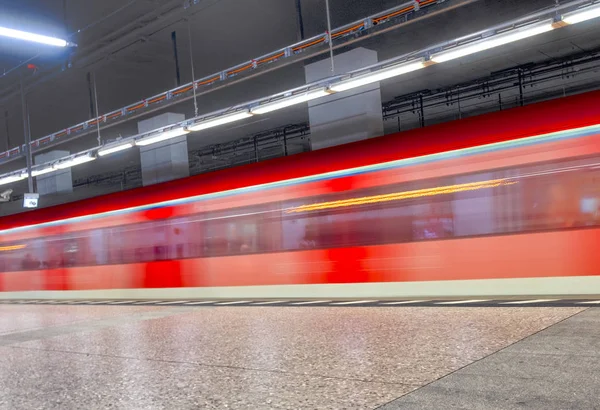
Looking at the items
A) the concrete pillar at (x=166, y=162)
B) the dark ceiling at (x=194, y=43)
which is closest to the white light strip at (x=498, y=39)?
the dark ceiling at (x=194, y=43)

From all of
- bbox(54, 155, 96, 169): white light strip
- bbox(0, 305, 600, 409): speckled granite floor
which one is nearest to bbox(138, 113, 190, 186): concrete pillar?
bbox(54, 155, 96, 169): white light strip

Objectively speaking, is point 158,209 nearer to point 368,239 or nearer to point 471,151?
point 368,239

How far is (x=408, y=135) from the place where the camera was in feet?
26.9

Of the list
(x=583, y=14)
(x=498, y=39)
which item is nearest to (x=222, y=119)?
(x=498, y=39)

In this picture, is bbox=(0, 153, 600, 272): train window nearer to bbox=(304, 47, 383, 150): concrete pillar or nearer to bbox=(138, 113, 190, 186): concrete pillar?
bbox=(304, 47, 383, 150): concrete pillar

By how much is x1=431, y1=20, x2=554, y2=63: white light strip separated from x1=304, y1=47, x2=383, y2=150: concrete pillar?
14.4 ft

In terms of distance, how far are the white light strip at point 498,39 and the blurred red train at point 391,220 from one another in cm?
94

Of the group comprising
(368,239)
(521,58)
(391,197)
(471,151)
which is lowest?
(368,239)

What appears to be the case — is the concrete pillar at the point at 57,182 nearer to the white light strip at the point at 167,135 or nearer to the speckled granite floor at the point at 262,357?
the white light strip at the point at 167,135

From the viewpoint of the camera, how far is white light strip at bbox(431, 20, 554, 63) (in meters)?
7.00

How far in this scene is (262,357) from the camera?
4145 millimetres

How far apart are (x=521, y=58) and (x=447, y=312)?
1016 centimetres

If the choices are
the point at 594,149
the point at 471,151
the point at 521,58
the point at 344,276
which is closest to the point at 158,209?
the point at 344,276

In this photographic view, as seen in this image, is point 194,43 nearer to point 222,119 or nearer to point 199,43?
point 199,43
